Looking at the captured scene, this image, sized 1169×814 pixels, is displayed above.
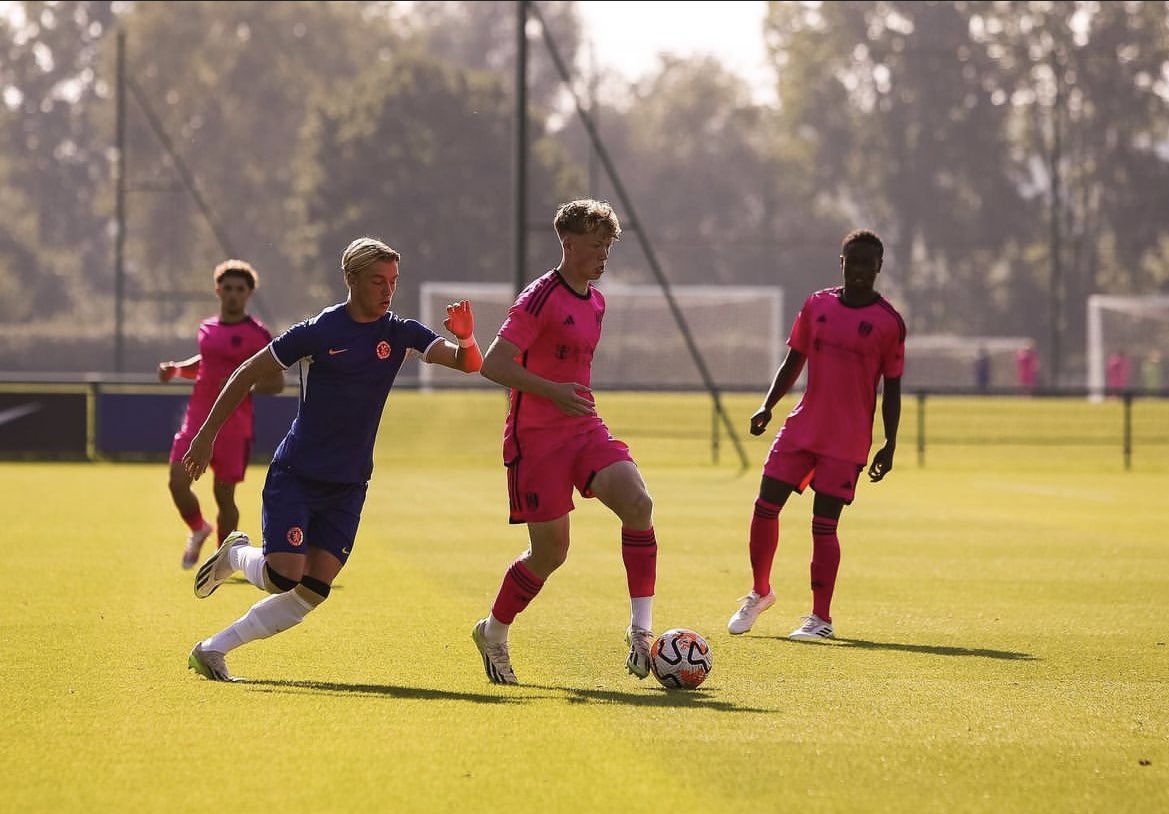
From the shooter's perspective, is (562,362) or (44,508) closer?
(562,362)

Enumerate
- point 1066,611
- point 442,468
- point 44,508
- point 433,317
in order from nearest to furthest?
point 1066,611 < point 44,508 < point 442,468 < point 433,317

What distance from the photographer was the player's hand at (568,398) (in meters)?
7.65

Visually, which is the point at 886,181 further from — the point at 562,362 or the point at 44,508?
the point at 562,362

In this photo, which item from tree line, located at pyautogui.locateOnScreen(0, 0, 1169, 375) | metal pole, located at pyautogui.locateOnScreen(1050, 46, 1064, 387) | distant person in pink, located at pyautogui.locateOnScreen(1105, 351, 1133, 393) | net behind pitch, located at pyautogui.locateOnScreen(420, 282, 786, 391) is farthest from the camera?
tree line, located at pyautogui.locateOnScreen(0, 0, 1169, 375)

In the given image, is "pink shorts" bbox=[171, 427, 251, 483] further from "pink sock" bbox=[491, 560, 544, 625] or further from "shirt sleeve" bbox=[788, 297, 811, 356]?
"pink sock" bbox=[491, 560, 544, 625]

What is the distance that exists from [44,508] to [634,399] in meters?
→ 24.1

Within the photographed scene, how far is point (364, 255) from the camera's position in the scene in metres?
7.75

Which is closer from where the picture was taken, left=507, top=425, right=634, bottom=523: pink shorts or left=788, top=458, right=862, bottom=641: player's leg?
left=507, top=425, right=634, bottom=523: pink shorts

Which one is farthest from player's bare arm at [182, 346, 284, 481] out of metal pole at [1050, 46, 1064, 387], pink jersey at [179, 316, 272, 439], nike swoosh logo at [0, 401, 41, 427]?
metal pole at [1050, 46, 1064, 387]

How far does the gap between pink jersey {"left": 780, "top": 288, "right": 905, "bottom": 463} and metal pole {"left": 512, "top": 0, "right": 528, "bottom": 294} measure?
1794 cm

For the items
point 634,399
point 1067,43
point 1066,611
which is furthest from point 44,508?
point 1067,43

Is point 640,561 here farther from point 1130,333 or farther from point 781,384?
point 1130,333

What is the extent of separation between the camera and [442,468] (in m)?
28.3

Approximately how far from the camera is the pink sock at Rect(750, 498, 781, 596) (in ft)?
32.6
